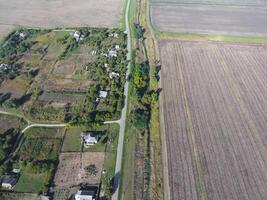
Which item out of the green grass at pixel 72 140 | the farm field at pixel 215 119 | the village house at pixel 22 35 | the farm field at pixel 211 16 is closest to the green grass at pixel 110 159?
the green grass at pixel 72 140

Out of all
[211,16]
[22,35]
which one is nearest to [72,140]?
[22,35]

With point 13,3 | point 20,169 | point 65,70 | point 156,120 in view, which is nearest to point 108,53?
point 65,70

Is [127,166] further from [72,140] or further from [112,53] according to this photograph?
Result: [112,53]

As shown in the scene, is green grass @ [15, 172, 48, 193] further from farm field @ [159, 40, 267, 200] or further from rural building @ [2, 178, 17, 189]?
farm field @ [159, 40, 267, 200]

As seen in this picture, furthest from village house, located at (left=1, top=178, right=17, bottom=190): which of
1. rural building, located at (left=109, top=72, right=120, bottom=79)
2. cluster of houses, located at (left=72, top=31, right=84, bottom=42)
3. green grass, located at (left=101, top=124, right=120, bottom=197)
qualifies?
cluster of houses, located at (left=72, top=31, right=84, bottom=42)

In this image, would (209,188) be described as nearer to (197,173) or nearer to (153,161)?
(197,173)

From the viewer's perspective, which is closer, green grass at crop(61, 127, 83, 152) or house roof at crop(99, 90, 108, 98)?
green grass at crop(61, 127, 83, 152)
